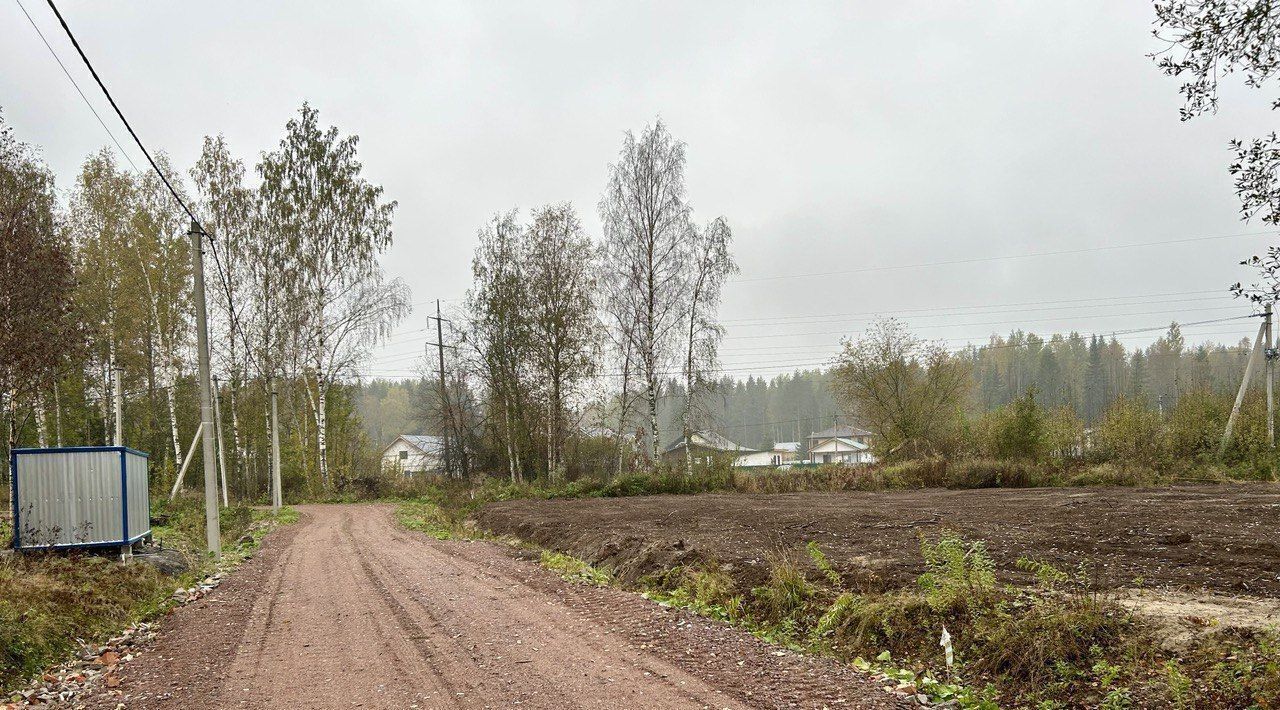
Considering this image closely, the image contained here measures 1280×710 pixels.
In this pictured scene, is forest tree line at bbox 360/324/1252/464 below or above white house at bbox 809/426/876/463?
above

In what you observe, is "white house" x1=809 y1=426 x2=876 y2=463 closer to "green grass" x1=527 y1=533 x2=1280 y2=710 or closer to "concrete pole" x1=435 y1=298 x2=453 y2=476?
"concrete pole" x1=435 y1=298 x2=453 y2=476

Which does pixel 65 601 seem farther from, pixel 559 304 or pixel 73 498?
pixel 559 304

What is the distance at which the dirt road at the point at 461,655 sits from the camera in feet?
20.9

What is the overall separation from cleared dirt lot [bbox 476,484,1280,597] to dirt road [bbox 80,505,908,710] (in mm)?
2673

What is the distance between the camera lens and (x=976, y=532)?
496 inches

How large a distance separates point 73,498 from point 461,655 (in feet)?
33.4

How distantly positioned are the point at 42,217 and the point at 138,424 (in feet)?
67.1

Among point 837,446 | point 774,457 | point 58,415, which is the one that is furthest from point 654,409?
point 837,446

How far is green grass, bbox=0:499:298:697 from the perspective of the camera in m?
7.88

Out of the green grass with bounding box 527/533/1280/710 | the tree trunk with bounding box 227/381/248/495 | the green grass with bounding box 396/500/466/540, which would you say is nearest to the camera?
the green grass with bounding box 527/533/1280/710

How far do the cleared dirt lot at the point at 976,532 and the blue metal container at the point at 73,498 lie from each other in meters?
8.52

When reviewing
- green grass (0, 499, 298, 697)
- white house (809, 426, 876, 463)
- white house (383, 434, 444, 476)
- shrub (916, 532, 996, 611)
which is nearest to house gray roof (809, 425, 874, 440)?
white house (809, 426, 876, 463)

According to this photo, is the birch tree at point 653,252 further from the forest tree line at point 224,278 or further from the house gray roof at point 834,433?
the house gray roof at point 834,433

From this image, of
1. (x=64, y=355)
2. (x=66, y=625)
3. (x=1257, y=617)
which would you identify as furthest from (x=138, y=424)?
(x=1257, y=617)
